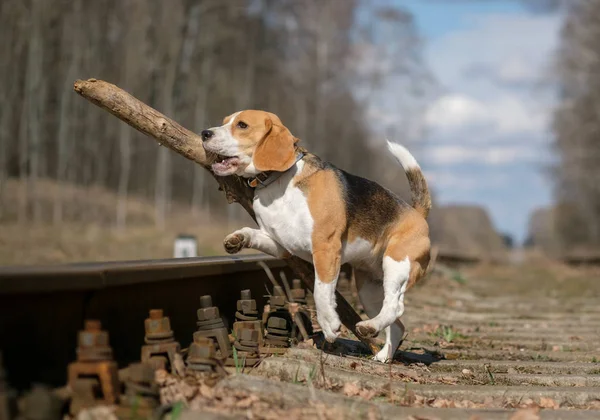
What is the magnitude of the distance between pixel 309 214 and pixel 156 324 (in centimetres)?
162

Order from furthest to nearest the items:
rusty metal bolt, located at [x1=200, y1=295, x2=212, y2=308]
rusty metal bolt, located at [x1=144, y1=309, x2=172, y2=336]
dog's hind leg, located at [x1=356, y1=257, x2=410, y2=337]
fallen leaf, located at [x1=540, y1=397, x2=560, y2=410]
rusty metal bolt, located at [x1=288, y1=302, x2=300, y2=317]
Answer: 1. rusty metal bolt, located at [x1=288, y1=302, x2=300, y2=317]
2. dog's hind leg, located at [x1=356, y1=257, x2=410, y2=337]
3. rusty metal bolt, located at [x1=200, y1=295, x2=212, y2=308]
4. fallen leaf, located at [x1=540, y1=397, x2=560, y2=410]
5. rusty metal bolt, located at [x1=144, y1=309, x2=172, y2=336]

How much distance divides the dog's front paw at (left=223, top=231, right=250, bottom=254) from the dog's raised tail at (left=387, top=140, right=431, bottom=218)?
1741mm

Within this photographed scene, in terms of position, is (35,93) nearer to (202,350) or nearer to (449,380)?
(449,380)

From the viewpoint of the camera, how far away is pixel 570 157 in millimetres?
54125

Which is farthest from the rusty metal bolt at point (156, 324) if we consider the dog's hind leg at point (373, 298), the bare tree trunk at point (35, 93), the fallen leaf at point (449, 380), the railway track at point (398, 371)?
the bare tree trunk at point (35, 93)

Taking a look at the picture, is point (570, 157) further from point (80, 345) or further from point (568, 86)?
point (80, 345)

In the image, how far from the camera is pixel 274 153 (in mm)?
6234

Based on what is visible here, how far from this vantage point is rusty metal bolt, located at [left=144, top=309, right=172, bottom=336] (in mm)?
5055

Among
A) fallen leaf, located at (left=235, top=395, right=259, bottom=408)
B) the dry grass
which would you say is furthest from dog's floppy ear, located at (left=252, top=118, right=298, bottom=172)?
the dry grass

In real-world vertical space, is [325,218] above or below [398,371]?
above

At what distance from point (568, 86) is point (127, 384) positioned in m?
50.6

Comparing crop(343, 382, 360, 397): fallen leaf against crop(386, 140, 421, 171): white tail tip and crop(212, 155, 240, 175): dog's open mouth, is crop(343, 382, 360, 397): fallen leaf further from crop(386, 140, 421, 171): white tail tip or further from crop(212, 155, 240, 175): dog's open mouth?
crop(386, 140, 421, 171): white tail tip

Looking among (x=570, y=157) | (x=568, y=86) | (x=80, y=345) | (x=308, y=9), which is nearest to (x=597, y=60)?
(x=568, y=86)

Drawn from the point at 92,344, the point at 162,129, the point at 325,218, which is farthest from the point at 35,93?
the point at 92,344
